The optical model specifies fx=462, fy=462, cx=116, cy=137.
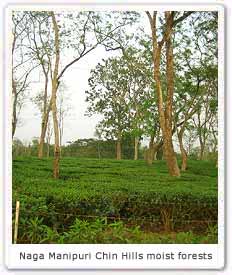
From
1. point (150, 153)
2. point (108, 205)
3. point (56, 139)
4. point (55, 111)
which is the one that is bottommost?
point (108, 205)

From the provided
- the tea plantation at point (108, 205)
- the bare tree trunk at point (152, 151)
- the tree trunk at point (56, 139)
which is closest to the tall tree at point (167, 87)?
the bare tree trunk at point (152, 151)

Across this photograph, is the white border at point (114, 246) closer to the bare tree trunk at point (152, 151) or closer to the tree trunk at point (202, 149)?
the bare tree trunk at point (152, 151)

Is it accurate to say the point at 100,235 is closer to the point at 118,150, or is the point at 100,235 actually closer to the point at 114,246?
the point at 114,246

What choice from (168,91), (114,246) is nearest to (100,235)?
(114,246)

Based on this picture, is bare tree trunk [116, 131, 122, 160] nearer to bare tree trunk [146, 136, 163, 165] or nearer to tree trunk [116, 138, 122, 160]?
tree trunk [116, 138, 122, 160]

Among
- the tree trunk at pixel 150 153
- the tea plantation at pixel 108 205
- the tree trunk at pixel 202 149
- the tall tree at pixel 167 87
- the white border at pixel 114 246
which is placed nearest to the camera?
the white border at pixel 114 246

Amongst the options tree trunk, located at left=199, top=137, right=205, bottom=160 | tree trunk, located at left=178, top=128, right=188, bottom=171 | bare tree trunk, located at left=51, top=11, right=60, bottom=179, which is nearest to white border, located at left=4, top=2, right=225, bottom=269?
bare tree trunk, located at left=51, top=11, right=60, bottom=179

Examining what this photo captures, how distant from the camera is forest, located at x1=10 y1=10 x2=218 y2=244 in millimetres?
4191

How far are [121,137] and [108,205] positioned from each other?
2.72 ft

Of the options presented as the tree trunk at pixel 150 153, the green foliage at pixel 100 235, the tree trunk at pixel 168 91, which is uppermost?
the tree trunk at pixel 168 91

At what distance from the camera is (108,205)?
4297 millimetres

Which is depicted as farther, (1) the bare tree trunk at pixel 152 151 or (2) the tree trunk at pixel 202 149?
(2) the tree trunk at pixel 202 149

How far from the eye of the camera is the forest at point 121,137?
13.8 feet

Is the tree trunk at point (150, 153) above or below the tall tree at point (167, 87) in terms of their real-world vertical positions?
below
